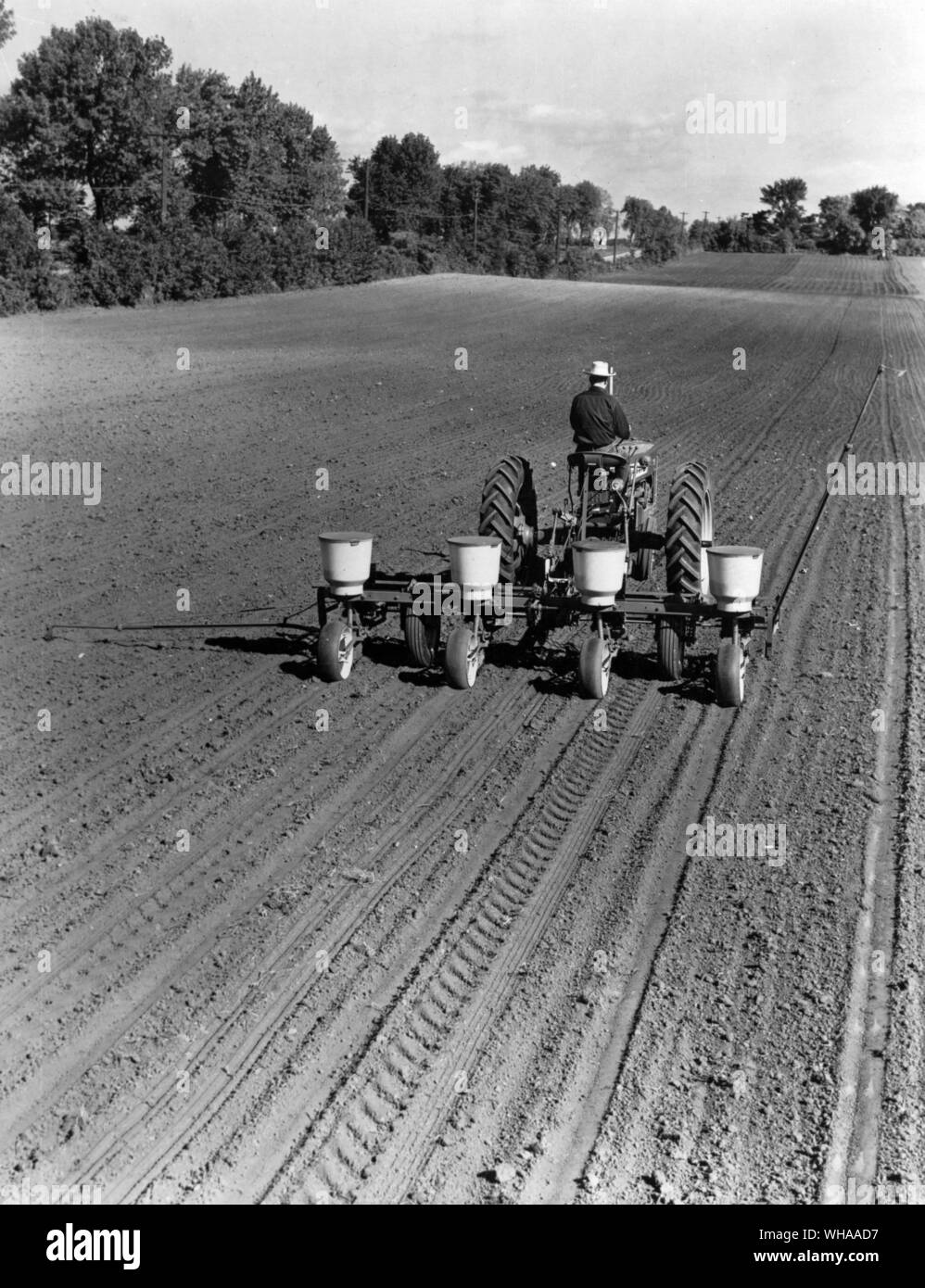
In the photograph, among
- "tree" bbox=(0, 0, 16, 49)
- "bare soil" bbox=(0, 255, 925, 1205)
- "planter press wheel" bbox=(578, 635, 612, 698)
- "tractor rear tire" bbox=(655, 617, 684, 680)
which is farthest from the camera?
"tree" bbox=(0, 0, 16, 49)

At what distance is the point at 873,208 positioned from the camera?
8994 cm

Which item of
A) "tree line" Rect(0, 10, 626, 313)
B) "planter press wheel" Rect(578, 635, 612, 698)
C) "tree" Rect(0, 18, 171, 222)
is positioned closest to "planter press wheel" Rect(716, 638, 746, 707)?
"planter press wheel" Rect(578, 635, 612, 698)

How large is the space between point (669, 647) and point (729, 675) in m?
0.67

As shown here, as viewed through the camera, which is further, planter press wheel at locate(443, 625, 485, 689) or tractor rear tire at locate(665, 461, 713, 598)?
tractor rear tire at locate(665, 461, 713, 598)

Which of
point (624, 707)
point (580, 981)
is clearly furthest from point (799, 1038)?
point (624, 707)

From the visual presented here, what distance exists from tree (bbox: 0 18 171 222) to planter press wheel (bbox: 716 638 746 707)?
41.6 metres

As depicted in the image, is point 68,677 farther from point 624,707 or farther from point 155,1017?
point 155,1017

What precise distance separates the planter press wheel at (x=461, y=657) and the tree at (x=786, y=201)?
319 feet

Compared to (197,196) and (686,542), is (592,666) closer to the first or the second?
(686,542)

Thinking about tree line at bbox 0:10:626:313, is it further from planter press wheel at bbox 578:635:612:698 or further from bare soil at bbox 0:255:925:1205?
planter press wheel at bbox 578:635:612:698

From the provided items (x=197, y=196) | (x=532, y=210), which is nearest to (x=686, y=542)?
(x=197, y=196)

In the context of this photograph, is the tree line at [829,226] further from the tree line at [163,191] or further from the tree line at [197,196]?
the tree line at [163,191]

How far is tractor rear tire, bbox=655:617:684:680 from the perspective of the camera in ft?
31.2

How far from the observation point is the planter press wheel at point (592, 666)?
9.20 m
